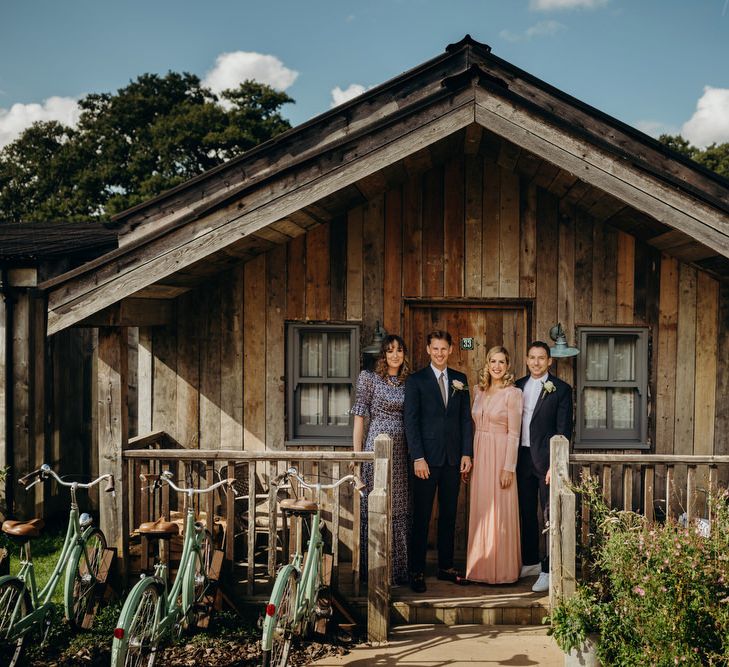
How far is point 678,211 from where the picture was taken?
15.5 ft

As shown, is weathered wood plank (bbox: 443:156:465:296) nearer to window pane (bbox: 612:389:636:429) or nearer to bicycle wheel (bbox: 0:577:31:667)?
window pane (bbox: 612:389:636:429)

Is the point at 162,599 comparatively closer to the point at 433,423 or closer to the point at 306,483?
the point at 306,483

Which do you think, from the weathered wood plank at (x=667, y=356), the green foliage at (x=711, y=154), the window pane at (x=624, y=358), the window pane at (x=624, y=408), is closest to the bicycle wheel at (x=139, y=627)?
the window pane at (x=624, y=408)

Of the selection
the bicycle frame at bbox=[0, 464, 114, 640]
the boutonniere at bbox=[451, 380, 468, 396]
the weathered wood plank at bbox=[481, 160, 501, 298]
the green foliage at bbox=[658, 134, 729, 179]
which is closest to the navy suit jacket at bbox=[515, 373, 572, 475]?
the boutonniere at bbox=[451, 380, 468, 396]

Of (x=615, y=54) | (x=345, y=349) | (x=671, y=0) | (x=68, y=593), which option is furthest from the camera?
(x=615, y=54)

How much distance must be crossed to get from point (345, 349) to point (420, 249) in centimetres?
121

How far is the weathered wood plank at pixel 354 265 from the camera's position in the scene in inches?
249

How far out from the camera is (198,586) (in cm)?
475

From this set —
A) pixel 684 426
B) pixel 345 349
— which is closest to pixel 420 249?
pixel 345 349

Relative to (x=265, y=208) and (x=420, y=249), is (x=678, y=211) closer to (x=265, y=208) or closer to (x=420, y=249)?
(x=420, y=249)

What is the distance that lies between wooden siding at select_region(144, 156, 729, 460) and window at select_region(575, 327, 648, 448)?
15cm

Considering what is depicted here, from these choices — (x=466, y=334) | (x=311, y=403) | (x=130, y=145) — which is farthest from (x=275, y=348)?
(x=130, y=145)

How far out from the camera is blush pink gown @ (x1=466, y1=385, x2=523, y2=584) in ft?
17.8

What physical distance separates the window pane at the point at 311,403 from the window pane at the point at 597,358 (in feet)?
8.54
